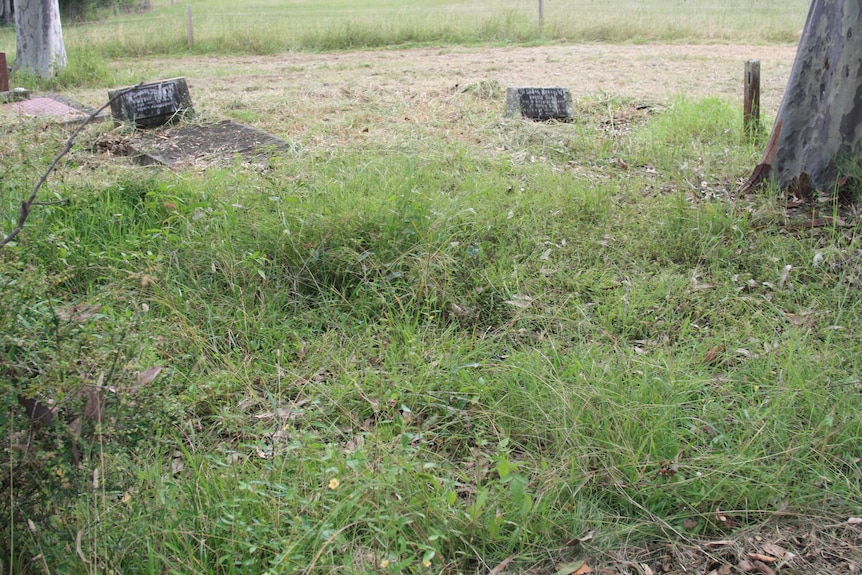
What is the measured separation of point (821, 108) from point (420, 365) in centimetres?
377

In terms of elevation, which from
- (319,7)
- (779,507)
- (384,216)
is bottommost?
(779,507)

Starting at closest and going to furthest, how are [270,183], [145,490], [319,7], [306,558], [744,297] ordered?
[306,558], [145,490], [744,297], [270,183], [319,7]

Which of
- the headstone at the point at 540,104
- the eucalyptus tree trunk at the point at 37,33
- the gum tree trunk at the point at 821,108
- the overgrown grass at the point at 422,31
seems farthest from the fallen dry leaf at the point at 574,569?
the overgrown grass at the point at 422,31

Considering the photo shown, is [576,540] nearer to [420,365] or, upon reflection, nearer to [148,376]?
[420,365]

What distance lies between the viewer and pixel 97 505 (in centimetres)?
245

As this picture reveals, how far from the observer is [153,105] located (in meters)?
7.91

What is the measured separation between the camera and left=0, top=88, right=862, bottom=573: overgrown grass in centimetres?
250

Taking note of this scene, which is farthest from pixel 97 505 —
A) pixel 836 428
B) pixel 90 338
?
pixel 836 428

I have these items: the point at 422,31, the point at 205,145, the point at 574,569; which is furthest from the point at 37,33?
the point at 574,569

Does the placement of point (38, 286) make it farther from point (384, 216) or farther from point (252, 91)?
point (252, 91)

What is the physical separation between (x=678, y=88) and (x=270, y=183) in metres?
7.01

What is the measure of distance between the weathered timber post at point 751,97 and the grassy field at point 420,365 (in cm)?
83

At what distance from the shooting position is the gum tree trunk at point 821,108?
206 inches

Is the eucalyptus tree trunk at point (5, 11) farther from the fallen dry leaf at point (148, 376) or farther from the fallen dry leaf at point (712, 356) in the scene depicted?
the fallen dry leaf at point (712, 356)
